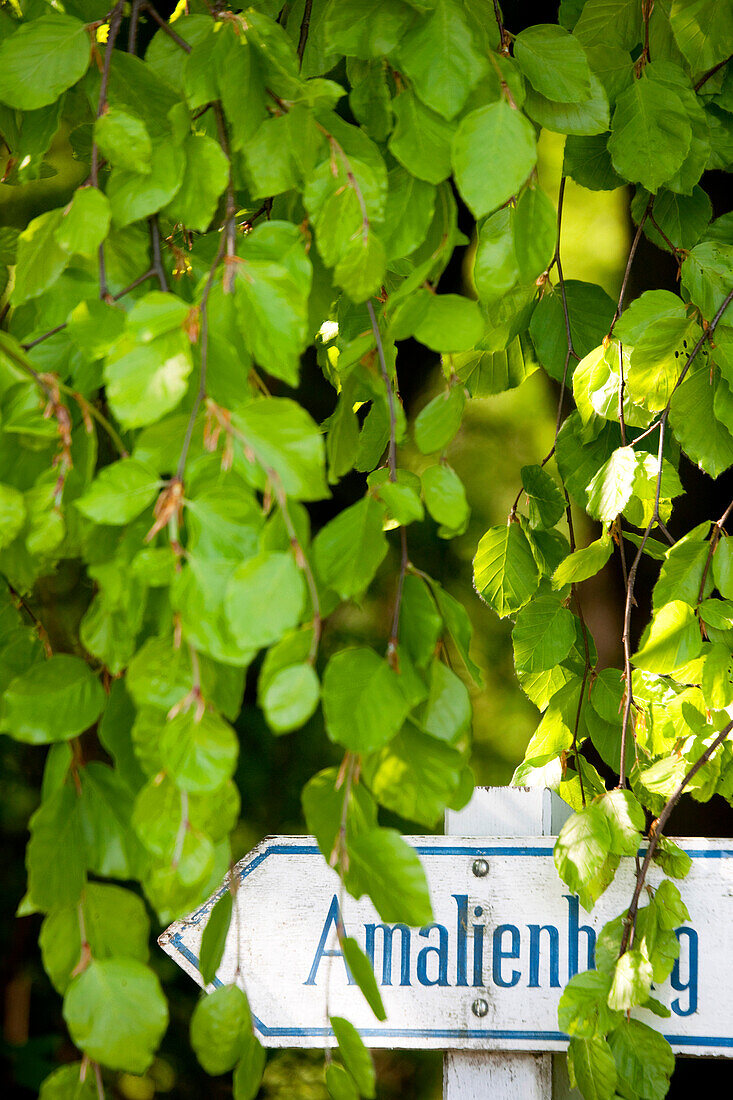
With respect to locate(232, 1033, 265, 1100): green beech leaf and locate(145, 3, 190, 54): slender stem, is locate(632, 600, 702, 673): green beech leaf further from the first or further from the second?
locate(145, 3, 190, 54): slender stem

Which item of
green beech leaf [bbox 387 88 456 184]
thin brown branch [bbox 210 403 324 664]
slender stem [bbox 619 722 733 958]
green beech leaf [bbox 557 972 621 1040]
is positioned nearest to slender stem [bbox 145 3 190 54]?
green beech leaf [bbox 387 88 456 184]

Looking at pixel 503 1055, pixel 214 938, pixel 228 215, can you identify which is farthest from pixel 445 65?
pixel 503 1055

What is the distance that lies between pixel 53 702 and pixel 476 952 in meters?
0.52

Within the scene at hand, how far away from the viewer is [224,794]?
0.39m

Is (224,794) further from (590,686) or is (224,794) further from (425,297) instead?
(590,686)

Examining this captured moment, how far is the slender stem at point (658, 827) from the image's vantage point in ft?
2.30

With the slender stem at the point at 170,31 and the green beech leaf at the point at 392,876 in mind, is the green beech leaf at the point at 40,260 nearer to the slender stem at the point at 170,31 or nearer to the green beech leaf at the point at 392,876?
the slender stem at the point at 170,31

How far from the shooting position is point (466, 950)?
2.59ft

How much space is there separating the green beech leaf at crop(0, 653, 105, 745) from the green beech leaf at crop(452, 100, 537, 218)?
10.9 inches

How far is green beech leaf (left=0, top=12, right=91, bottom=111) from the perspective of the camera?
0.46 metres

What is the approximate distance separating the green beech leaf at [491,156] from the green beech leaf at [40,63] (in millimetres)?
191

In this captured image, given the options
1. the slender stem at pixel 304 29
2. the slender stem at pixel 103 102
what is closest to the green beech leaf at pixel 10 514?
the slender stem at pixel 103 102

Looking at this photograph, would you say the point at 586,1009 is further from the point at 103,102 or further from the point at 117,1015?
the point at 103,102

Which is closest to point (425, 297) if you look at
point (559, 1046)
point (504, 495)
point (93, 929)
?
point (93, 929)
